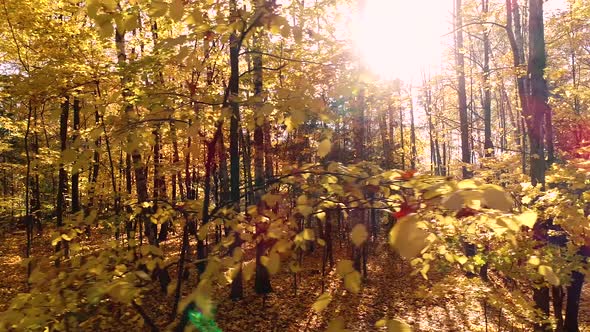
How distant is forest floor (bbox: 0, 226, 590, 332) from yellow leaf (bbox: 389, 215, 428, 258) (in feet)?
19.4

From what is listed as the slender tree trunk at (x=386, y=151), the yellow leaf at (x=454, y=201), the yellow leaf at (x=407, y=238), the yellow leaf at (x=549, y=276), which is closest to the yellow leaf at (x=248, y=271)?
the yellow leaf at (x=407, y=238)

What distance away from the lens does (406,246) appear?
975 mm

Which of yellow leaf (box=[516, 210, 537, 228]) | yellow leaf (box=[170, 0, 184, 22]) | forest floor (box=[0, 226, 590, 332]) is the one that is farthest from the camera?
forest floor (box=[0, 226, 590, 332])

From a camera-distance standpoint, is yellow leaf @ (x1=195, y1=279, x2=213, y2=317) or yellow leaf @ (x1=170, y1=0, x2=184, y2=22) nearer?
yellow leaf @ (x1=195, y1=279, x2=213, y2=317)

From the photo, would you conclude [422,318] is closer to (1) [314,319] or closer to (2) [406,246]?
(1) [314,319]

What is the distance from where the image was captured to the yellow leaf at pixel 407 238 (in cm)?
96

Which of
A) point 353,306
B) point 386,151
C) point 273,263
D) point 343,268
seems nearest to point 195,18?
point 273,263

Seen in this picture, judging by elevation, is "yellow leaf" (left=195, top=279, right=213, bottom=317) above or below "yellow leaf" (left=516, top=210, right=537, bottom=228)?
below

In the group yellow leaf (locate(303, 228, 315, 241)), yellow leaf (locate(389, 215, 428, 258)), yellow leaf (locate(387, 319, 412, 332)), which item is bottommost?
yellow leaf (locate(387, 319, 412, 332))

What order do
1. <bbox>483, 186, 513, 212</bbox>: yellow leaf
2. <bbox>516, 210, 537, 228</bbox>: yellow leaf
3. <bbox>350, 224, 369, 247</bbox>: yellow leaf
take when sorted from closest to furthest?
<bbox>483, 186, 513, 212</bbox>: yellow leaf
<bbox>516, 210, 537, 228</bbox>: yellow leaf
<bbox>350, 224, 369, 247</bbox>: yellow leaf

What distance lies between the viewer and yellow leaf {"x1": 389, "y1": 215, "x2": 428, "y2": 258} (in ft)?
3.16

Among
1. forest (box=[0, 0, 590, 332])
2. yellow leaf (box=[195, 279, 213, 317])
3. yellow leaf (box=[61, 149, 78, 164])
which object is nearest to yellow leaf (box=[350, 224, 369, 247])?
forest (box=[0, 0, 590, 332])

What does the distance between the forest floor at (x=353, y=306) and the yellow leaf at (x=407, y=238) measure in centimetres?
592

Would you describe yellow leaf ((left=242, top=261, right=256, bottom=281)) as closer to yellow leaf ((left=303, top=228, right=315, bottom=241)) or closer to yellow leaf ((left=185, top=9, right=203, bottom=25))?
yellow leaf ((left=303, top=228, right=315, bottom=241))
